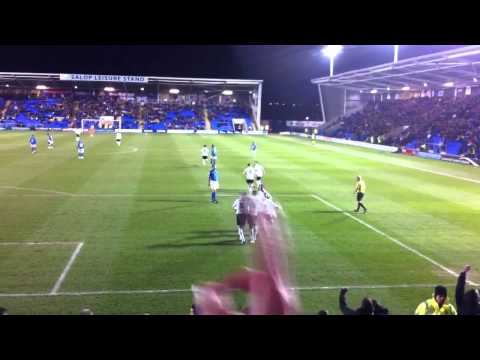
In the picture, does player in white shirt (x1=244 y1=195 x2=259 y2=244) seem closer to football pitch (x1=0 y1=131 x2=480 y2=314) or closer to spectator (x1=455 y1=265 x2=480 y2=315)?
football pitch (x1=0 y1=131 x2=480 y2=314)

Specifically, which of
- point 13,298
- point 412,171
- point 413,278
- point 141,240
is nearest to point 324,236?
point 413,278

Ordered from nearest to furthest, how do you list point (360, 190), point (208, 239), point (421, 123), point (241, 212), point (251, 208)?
point (251, 208), point (241, 212), point (208, 239), point (360, 190), point (421, 123)

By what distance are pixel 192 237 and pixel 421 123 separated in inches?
1581

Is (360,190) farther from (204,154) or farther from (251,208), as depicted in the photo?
(204,154)

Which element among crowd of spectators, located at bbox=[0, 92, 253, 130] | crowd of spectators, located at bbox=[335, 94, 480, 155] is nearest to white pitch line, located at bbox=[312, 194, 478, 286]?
crowd of spectators, located at bbox=[335, 94, 480, 155]

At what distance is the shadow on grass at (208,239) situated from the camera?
1293cm

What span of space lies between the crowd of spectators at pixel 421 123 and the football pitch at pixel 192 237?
601 inches

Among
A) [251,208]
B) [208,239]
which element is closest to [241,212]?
[251,208]

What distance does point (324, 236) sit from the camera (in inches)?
559

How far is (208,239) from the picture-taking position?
44.8 feet

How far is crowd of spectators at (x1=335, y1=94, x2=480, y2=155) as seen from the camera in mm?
41250

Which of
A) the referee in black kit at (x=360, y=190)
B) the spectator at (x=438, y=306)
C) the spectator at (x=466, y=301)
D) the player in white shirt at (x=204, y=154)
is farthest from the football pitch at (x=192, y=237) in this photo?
the player in white shirt at (x=204, y=154)

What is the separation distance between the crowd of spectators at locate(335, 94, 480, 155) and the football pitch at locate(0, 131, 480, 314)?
15267mm
